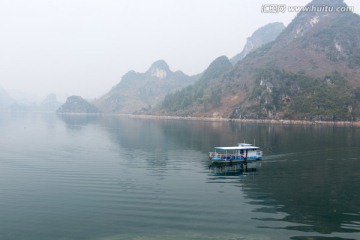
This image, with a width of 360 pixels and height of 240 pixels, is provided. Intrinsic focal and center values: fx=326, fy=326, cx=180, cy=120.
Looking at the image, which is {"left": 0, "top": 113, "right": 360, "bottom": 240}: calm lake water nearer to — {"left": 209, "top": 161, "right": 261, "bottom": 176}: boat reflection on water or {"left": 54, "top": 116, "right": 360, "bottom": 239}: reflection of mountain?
{"left": 54, "top": 116, "right": 360, "bottom": 239}: reflection of mountain

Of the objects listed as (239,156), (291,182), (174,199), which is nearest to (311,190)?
(291,182)

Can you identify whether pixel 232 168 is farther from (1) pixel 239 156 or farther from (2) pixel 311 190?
(2) pixel 311 190

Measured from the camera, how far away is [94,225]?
1709 inches

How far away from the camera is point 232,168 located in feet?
284

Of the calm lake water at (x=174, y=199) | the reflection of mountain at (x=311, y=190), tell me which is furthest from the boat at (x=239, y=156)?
the reflection of mountain at (x=311, y=190)

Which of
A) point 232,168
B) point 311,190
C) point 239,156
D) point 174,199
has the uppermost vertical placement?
point 239,156

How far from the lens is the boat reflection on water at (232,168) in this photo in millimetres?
79812

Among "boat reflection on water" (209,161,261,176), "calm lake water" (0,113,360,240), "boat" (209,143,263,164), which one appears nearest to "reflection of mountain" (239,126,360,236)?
"calm lake water" (0,113,360,240)

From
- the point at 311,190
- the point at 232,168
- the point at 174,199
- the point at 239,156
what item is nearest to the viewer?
the point at 174,199

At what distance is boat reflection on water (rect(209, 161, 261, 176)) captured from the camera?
79.8m

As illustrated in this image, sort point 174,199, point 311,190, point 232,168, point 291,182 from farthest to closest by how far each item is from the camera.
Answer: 1. point 232,168
2. point 291,182
3. point 311,190
4. point 174,199

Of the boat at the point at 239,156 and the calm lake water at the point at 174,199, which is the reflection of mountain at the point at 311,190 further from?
the boat at the point at 239,156

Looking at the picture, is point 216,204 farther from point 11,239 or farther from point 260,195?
point 11,239

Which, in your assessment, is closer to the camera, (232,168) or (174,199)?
(174,199)
